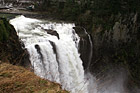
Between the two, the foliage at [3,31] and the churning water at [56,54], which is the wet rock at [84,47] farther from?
the foliage at [3,31]

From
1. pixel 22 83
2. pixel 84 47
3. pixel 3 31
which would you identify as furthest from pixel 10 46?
pixel 84 47

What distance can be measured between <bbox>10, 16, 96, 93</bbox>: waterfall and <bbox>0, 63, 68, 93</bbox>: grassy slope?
4.27 m

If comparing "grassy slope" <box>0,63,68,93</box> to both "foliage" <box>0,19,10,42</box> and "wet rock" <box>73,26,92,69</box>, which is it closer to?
"foliage" <box>0,19,10,42</box>

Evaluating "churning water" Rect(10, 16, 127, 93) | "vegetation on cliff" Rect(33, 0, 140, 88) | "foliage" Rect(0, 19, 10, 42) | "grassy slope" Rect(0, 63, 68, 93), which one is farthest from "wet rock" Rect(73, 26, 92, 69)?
"grassy slope" Rect(0, 63, 68, 93)

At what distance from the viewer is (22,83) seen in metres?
3.75

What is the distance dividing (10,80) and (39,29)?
9.77 m

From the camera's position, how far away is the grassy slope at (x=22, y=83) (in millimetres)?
3539

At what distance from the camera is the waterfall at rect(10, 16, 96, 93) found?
9.82 m

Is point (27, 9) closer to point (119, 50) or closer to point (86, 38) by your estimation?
point (86, 38)

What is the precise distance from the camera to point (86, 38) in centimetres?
1547

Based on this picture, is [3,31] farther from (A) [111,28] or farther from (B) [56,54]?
(A) [111,28]

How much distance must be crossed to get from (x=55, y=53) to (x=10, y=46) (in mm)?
3562

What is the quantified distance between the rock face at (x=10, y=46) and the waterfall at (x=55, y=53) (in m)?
0.55

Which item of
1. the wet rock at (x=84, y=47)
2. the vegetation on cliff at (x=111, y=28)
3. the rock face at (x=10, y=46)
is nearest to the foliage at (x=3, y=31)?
the rock face at (x=10, y=46)
